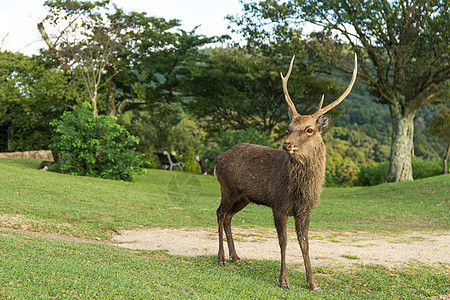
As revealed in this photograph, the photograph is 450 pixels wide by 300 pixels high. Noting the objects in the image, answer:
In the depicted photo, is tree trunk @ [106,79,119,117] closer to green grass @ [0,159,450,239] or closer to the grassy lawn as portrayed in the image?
green grass @ [0,159,450,239]

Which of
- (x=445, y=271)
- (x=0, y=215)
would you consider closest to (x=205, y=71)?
(x=0, y=215)

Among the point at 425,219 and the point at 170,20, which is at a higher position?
the point at 170,20

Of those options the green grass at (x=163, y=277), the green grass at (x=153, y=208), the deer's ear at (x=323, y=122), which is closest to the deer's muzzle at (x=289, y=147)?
the deer's ear at (x=323, y=122)

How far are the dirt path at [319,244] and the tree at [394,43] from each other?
1245cm

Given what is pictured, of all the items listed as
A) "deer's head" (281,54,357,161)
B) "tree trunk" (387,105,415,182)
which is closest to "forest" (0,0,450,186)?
"tree trunk" (387,105,415,182)

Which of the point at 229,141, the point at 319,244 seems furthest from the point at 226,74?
A: the point at 319,244

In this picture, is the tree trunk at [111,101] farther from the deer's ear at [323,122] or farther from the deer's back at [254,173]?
the deer's ear at [323,122]

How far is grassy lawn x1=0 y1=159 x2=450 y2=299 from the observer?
13.2ft

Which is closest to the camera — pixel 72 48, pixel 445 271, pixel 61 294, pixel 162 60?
pixel 61 294

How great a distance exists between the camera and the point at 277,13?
21.0 metres

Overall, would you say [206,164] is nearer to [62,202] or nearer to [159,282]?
[62,202]

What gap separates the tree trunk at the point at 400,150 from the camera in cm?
2094

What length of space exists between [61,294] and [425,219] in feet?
33.8

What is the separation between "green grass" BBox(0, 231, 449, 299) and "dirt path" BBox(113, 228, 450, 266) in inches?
20.4
